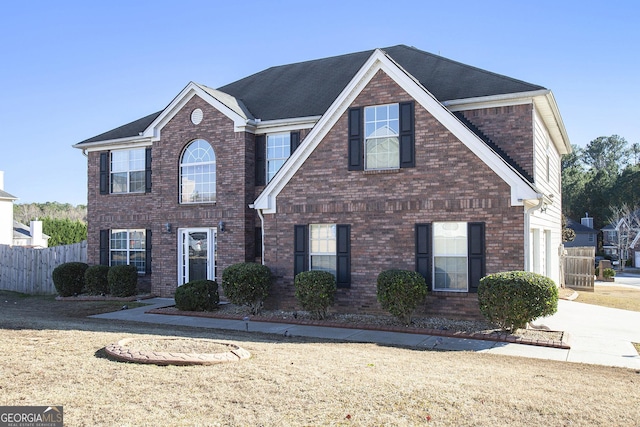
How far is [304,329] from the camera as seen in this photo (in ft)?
41.0

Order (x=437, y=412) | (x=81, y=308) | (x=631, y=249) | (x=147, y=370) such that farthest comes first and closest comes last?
1. (x=631, y=249)
2. (x=81, y=308)
3. (x=147, y=370)
4. (x=437, y=412)

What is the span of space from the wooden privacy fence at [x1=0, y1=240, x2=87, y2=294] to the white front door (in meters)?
5.36

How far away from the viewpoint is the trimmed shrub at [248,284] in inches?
563

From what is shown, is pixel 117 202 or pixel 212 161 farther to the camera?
pixel 117 202

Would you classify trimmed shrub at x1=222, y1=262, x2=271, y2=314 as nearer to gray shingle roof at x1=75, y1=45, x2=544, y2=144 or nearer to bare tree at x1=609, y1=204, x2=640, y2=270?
gray shingle roof at x1=75, y1=45, x2=544, y2=144

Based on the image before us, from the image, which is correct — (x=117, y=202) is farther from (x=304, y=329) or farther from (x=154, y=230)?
(x=304, y=329)

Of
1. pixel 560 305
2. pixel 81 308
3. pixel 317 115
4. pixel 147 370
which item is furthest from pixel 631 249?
pixel 147 370

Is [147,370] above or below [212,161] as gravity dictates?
below

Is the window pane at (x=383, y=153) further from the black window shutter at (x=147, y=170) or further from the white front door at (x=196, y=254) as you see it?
the black window shutter at (x=147, y=170)

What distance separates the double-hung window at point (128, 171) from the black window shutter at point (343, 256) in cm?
898

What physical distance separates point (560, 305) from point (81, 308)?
49.1ft

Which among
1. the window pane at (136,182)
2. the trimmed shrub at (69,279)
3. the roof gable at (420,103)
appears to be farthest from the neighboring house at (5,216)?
the roof gable at (420,103)

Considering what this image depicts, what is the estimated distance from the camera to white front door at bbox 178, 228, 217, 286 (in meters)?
17.6

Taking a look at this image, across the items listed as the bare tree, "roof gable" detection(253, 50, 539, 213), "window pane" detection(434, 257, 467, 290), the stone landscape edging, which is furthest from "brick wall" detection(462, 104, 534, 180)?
the bare tree
